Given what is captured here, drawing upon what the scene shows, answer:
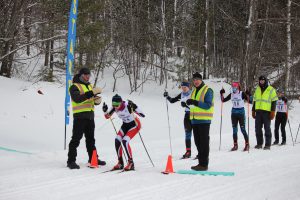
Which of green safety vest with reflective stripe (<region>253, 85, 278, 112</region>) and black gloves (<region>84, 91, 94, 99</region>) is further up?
black gloves (<region>84, 91, 94, 99</region>)

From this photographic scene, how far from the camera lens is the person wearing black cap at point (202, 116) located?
6422 mm

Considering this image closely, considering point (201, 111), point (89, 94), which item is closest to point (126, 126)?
point (89, 94)

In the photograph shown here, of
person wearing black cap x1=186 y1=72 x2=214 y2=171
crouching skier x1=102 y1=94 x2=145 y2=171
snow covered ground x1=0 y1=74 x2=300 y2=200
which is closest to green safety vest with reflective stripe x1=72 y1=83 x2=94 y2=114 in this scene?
crouching skier x1=102 y1=94 x2=145 y2=171

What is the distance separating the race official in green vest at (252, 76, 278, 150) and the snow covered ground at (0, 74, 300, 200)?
19.8 inches

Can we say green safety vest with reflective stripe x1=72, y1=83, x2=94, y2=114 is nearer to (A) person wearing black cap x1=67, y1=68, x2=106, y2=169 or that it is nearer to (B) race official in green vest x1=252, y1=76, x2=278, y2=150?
(A) person wearing black cap x1=67, y1=68, x2=106, y2=169

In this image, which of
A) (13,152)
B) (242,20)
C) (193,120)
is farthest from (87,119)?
(242,20)

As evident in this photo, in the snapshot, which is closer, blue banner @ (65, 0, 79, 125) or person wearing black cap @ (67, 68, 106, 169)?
person wearing black cap @ (67, 68, 106, 169)

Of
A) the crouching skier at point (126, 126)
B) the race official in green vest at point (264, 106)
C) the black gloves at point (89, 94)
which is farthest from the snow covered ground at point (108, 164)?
the black gloves at point (89, 94)

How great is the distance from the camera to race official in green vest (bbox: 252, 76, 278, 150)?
9.52 m

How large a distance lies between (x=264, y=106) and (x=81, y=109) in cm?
503

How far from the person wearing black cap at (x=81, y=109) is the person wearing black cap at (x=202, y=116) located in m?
1.74

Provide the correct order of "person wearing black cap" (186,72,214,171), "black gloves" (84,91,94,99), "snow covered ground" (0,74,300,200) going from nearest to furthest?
"snow covered ground" (0,74,300,200) < "person wearing black cap" (186,72,214,171) < "black gloves" (84,91,94,99)

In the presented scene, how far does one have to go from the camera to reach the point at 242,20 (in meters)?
25.6

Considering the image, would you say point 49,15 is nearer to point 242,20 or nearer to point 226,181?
point 226,181
